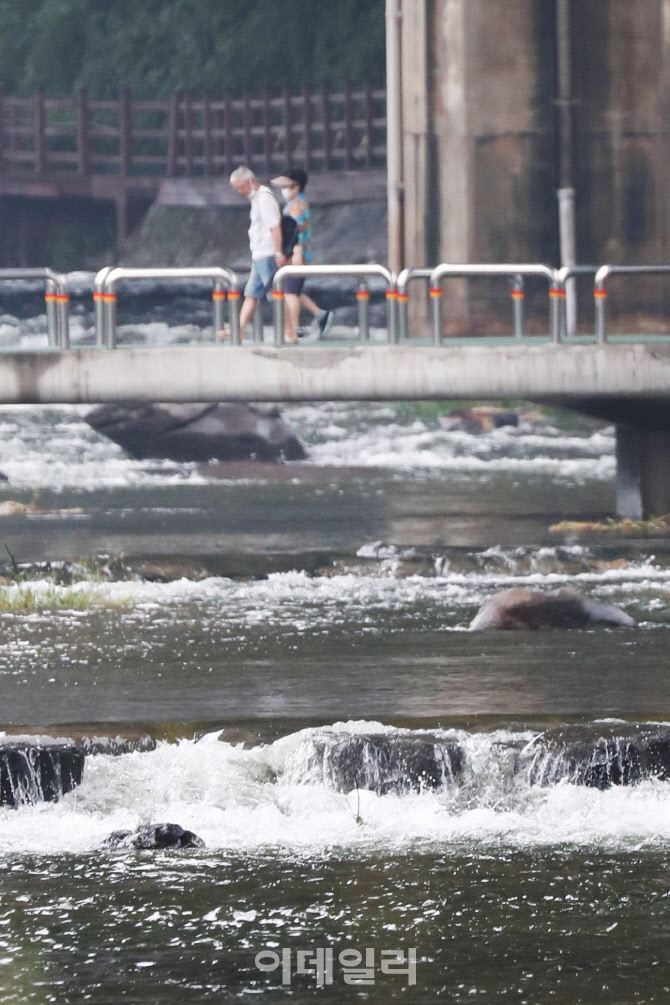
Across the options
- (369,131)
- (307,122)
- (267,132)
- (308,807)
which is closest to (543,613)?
(308,807)

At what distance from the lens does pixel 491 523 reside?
75.3 feet

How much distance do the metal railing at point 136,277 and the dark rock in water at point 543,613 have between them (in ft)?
12.5

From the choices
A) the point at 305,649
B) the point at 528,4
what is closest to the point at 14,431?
Answer: the point at 528,4

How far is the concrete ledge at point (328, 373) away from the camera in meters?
19.1

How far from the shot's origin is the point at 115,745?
12906mm

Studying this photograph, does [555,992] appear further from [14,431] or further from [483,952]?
[14,431]

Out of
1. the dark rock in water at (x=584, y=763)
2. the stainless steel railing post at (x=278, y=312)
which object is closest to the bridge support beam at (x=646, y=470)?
the stainless steel railing post at (x=278, y=312)

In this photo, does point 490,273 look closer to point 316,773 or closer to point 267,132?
point 316,773

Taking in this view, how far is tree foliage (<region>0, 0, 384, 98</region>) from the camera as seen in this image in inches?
1882

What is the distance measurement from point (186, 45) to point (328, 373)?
34.2 m

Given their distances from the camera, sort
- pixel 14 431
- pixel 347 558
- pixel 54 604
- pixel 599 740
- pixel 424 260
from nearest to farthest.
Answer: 1. pixel 599 740
2. pixel 54 604
3. pixel 347 558
4. pixel 424 260
5. pixel 14 431

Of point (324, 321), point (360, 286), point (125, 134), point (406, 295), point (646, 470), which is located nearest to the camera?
point (360, 286)

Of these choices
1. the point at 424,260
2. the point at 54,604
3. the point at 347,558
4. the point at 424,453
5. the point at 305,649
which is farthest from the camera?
the point at 424,453

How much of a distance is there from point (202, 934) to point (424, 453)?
67.8 ft
